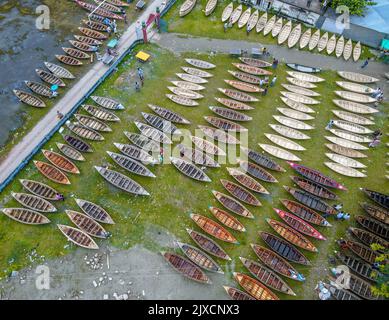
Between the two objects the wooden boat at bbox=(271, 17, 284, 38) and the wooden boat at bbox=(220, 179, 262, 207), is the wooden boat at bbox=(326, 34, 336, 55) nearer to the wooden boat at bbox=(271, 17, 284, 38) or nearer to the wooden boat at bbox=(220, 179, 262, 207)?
the wooden boat at bbox=(271, 17, 284, 38)

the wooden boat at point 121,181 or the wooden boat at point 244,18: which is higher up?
the wooden boat at point 244,18

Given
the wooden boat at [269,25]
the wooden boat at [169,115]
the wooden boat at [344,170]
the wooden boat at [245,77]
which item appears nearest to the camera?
the wooden boat at [344,170]

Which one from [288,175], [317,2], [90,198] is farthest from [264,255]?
[317,2]

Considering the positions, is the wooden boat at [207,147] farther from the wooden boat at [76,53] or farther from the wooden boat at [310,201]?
the wooden boat at [76,53]

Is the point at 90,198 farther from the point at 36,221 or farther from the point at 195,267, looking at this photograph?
the point at 195,267

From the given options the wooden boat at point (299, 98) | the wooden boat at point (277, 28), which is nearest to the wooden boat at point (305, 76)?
the wooden boat at point (299, 98)

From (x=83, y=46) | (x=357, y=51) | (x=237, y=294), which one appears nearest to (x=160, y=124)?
(x=83, y=46)

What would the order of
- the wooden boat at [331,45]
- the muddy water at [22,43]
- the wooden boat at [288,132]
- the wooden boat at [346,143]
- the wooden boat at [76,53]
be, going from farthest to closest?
1. the wooden boat at [331,45]
2. the wooden boat at [76,53]
3. the muddy water at [22,43]
4. the wooden boat at [288,132]
5. the wooden boat at [346,143]
